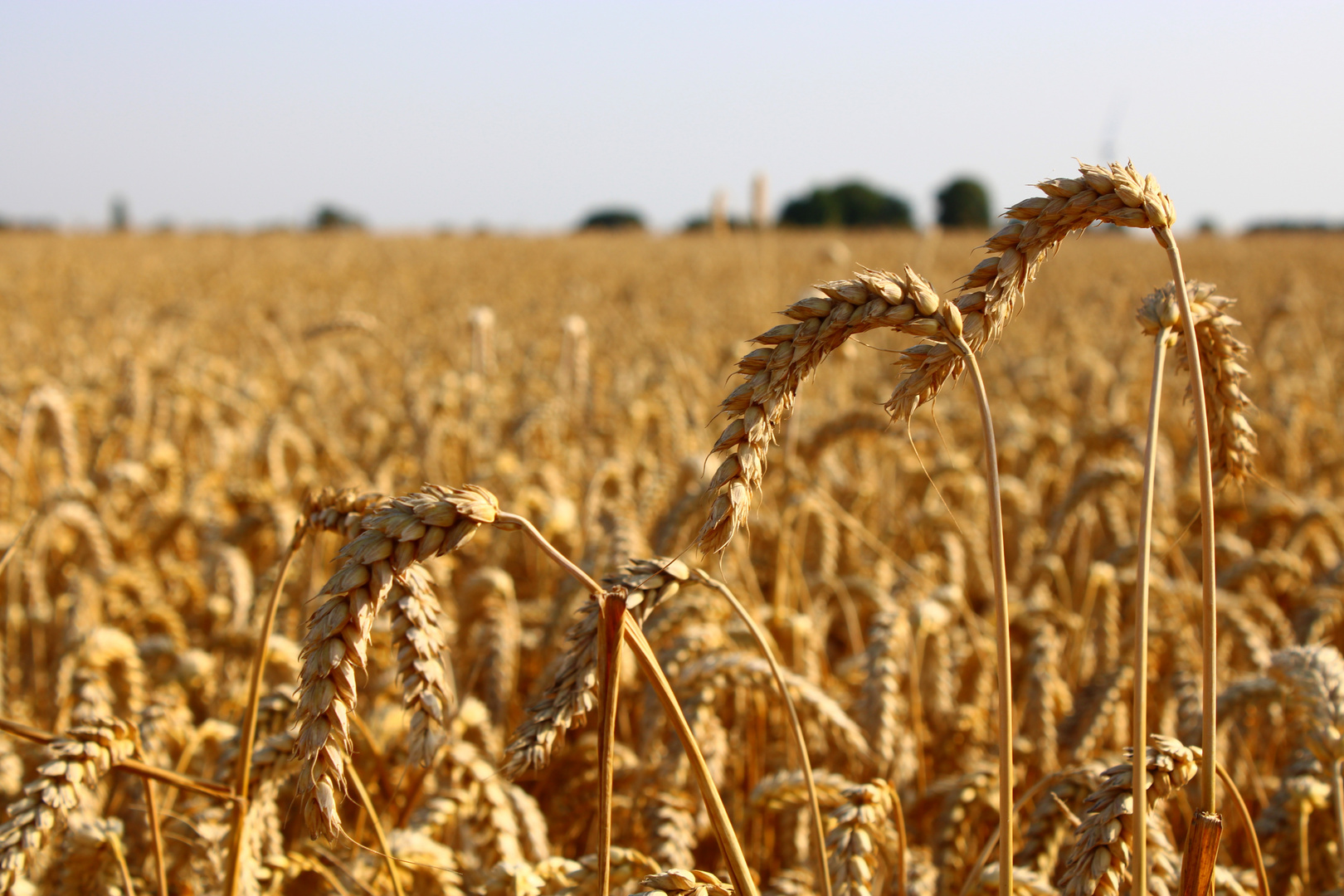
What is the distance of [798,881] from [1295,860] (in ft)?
2.83

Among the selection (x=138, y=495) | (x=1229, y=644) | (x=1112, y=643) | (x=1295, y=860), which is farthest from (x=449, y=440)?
(x=1295, y=860)

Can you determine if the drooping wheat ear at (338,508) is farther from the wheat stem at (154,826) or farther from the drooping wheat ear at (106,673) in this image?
the drooping wheat ear at (106,673)

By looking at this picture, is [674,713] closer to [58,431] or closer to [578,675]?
[578,675]

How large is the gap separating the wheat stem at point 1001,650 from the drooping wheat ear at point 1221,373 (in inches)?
9.5

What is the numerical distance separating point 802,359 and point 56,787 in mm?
866

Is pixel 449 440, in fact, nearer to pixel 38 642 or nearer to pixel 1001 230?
pixel 38 642

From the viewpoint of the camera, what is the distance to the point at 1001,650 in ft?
2.72

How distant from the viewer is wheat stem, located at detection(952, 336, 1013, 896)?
2.57 feet

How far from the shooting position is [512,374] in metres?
5.89

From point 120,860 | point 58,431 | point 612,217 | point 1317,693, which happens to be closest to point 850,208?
point 612,217

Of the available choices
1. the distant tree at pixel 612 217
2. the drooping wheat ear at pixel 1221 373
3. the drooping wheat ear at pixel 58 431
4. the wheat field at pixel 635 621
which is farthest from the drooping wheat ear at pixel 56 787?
the distant tree at pixel 612 217

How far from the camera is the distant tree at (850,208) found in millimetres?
48906

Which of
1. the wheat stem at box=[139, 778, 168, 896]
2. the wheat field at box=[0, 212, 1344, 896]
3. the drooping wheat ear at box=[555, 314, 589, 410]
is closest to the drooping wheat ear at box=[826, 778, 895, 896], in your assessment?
the wheat field at box=[0, 212, 1344, 896]

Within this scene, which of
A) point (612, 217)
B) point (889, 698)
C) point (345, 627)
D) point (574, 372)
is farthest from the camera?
point (612, 217)
